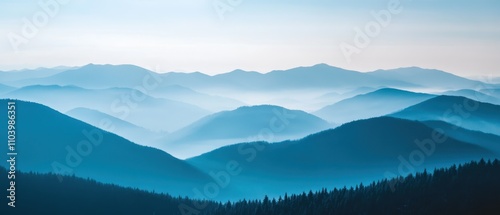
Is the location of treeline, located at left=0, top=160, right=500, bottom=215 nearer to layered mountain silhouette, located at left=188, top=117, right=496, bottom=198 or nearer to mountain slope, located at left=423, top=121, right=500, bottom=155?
layered mountain silhouette, located at left=188, top=117, right=496, bottom=198

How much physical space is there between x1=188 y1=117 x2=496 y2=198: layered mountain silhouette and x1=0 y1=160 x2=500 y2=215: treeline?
76.0m

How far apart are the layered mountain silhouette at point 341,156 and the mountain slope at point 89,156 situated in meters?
13.4

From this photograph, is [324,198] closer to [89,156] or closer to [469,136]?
[89,156]

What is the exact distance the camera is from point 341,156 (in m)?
163

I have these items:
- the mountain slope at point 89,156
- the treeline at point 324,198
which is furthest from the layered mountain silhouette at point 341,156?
the treeline at point 324,198


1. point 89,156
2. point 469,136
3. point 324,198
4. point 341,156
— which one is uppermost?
point 89,156

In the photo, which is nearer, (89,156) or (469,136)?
(89,156)

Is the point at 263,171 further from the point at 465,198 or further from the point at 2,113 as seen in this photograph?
the point at 465,198

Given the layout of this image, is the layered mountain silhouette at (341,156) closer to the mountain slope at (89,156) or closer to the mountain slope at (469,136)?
the mountain slope at (469,136)

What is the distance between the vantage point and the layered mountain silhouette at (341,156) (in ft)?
500

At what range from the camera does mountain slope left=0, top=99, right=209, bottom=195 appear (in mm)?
127688

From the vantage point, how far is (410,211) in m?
48.3

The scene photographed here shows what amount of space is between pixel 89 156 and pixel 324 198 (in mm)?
94537

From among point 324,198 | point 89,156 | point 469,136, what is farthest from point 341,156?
point 324,198
